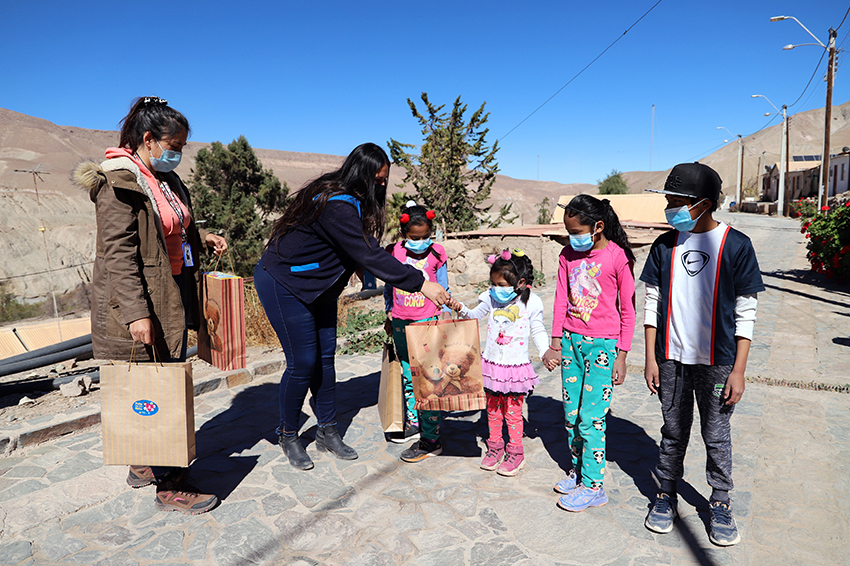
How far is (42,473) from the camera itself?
3.55 metres

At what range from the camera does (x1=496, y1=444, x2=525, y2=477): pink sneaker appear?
3.45 metres

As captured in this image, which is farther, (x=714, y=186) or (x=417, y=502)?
(x=417, y=502)

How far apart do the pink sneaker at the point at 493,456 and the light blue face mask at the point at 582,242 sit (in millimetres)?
1444

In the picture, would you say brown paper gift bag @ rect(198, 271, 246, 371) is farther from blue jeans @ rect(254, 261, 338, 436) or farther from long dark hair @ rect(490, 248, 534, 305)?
long dark hair @ rect(490, 248, 534, 305)

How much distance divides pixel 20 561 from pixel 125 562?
521 mm

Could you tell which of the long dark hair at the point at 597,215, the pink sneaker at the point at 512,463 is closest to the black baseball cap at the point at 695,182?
the long dark hair at the point at 597,215

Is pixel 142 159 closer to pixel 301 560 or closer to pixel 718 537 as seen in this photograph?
pixel 301 560

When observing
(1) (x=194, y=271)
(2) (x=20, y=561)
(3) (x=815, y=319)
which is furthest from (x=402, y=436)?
(3) (x=815, y=319)

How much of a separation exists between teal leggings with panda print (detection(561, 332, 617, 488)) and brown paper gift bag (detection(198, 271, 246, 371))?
2.09 m

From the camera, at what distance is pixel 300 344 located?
343 centimetres

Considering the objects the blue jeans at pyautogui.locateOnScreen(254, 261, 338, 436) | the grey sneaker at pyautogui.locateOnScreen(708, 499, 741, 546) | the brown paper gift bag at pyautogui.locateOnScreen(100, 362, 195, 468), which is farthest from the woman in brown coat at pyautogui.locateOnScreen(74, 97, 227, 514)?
the grey sneaker at pyautogui.locateOnScreen(708, 499, 741, 546)

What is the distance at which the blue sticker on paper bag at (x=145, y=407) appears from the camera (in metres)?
2.70

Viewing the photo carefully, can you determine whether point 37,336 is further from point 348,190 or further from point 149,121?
point 348,190

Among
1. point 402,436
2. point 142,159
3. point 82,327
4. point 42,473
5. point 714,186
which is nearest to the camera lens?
point 714,186
